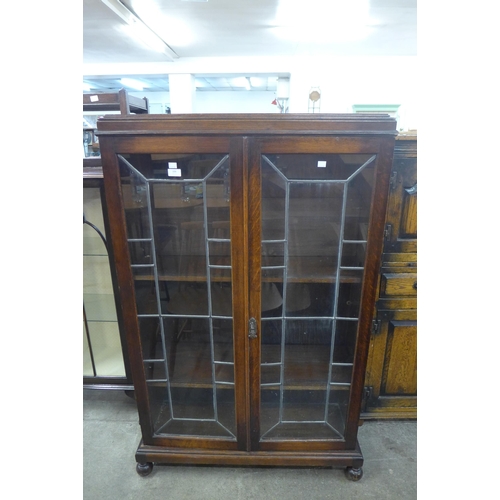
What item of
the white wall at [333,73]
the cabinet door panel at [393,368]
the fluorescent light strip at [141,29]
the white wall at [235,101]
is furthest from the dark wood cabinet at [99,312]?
the white wall at [235,101]

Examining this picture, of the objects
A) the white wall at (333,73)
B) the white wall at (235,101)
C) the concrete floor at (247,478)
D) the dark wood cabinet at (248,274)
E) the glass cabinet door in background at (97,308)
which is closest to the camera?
the dark wood cabinet at (248,274)

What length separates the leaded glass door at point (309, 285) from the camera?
3.40ft

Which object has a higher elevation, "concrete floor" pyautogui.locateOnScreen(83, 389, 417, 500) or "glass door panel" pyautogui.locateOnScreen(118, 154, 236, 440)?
"glass door panel" pyautogui.locateOnScreen(118, 154, 236, 440)

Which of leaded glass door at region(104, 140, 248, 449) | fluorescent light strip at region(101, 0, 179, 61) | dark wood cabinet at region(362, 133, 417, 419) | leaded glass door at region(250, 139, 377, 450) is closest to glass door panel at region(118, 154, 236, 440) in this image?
leaded glass door at region(104, 140, 248, 449)

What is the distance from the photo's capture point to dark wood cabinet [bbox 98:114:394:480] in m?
0.99

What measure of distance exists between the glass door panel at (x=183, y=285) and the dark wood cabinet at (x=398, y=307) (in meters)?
0.65

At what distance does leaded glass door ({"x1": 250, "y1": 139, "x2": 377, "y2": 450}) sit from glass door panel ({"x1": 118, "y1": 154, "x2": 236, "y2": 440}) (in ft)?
0.46

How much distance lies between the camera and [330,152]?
3.25 feet

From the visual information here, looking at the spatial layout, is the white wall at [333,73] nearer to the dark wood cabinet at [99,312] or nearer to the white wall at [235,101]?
the dark wood cabinet at [99,312]

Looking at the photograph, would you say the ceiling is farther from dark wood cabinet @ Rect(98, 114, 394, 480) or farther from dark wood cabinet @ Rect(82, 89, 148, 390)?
dark wood cabinet @ Rect(98, 114, 394, 480)

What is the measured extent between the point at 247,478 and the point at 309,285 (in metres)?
0.87

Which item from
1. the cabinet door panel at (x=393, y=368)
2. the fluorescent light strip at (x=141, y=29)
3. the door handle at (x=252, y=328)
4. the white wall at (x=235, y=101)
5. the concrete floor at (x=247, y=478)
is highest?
the white wall at (x=235, y=101)
